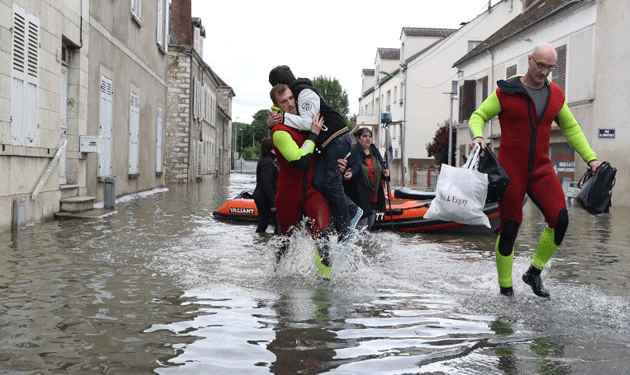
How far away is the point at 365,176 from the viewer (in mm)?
10633

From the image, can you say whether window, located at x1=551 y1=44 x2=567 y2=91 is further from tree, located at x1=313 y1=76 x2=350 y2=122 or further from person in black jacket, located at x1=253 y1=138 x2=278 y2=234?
tree, located at x1=313 y1=76 x2=350 y2=122

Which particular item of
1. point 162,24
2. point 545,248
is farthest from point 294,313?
point 162,24

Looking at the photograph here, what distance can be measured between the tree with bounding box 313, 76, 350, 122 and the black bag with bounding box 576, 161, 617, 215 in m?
98.4

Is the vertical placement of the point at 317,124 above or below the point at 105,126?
below

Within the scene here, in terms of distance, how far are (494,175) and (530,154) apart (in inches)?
12.4

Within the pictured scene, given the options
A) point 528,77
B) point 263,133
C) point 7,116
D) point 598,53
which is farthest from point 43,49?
Result: point 263,133

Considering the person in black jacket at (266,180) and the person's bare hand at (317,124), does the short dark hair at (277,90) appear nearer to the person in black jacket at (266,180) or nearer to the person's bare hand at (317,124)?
the person's bare hand at (317,124)

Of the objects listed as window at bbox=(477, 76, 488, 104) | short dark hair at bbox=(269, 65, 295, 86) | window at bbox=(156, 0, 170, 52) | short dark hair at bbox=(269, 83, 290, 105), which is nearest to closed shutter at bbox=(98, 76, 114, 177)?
window at bbox=(156, 0, 170, 52)

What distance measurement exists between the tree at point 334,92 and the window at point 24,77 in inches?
3640

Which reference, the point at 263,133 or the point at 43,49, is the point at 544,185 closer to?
the point at 43,49

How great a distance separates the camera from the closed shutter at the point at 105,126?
705 inches

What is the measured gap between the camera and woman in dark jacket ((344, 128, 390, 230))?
33.6 ft

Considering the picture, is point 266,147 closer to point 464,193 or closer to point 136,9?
→ point 464,193

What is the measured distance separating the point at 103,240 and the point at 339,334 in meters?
6.05
